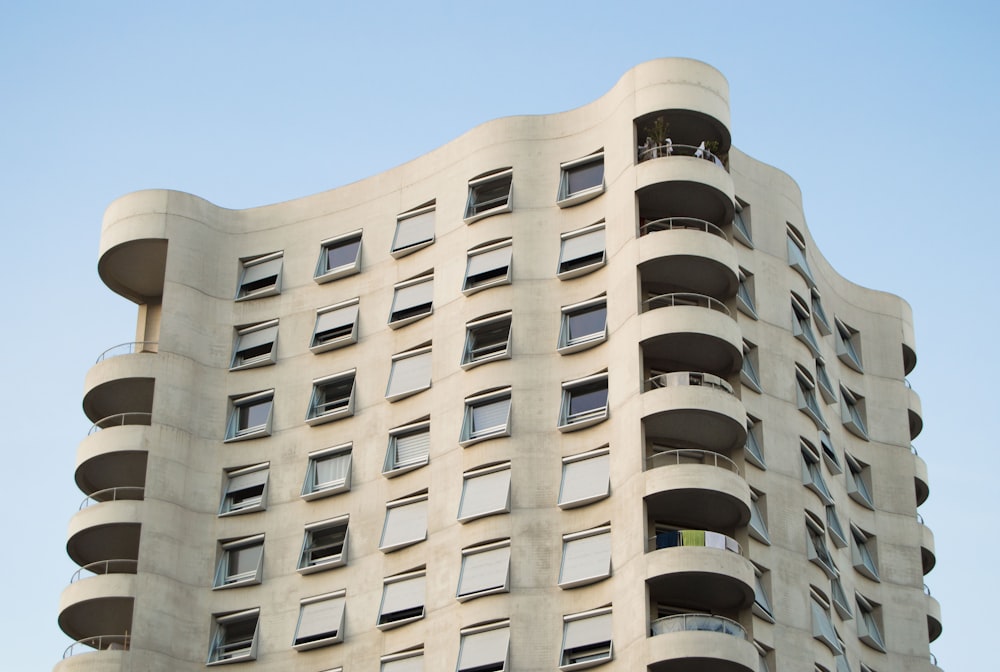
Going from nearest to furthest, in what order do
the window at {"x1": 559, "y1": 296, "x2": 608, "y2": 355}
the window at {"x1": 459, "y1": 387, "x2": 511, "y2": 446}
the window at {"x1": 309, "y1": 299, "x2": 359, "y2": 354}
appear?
1. the window at {"x1": 559, "y1": 296, "x2": 608, "y2": 355}
2. the window at {"x1": 459, "y1": 387, "x2": 511, "y2": 446}
3. the window at {"x1": 309, "y1": 299, "x2": 359, "y2": 354}

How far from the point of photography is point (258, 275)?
84500 millimetres

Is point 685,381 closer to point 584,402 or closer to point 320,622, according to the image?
point 584,402

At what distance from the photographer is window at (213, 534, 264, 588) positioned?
77.2 m

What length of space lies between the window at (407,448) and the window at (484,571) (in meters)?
5.45

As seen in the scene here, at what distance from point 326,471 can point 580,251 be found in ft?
45.2

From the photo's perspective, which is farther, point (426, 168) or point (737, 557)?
point (426, 168)

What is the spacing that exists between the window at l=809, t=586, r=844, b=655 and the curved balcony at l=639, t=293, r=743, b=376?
9.19 m

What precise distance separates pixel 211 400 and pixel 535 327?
1542 cm

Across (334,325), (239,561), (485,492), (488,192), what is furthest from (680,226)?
(239,561)

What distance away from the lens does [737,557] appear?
67.1 metres

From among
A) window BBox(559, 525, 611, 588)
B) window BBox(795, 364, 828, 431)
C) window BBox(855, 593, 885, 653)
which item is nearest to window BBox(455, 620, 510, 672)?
window BBox(559, 525, 611, 588)

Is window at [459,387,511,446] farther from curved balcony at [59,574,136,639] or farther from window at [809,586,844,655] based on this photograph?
curved balcony at [59,574,136,639]

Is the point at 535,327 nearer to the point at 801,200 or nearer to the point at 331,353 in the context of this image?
the point at 331,353

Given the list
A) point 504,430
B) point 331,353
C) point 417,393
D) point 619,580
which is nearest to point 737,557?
point 619,580
